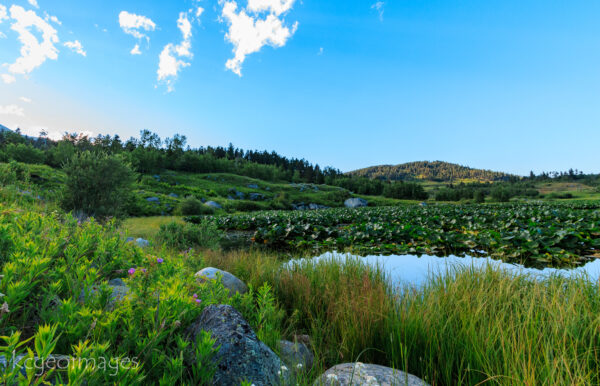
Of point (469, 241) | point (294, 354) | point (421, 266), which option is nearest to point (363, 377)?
point (294, 354)

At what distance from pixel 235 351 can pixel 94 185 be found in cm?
1307

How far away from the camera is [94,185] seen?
38.5 feet

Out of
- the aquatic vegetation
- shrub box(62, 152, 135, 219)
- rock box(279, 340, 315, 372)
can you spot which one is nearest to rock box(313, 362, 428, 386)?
rock box(279, 340, 315, 372)

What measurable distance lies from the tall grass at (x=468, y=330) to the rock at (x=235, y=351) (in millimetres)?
972

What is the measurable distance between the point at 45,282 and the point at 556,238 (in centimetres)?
1210

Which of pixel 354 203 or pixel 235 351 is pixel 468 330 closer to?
pixel 235 351

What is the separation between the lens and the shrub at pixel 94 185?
11.5m

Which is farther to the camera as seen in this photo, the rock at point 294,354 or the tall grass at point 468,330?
the rock at point 294,354

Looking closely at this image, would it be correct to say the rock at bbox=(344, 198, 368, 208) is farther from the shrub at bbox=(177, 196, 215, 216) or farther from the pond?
the pond

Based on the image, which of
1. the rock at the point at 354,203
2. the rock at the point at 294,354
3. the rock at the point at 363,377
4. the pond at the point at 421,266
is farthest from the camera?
the rock at the point at 354,203

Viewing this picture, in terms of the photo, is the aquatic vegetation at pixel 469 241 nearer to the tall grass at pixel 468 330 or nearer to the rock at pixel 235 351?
the tall grass at pixel 468 330

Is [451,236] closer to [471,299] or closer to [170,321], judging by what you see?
[471,299]

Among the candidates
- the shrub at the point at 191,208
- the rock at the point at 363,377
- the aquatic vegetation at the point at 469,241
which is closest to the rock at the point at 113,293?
the rock at the point at 363,377

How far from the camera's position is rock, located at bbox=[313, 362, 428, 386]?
84.4 inches
